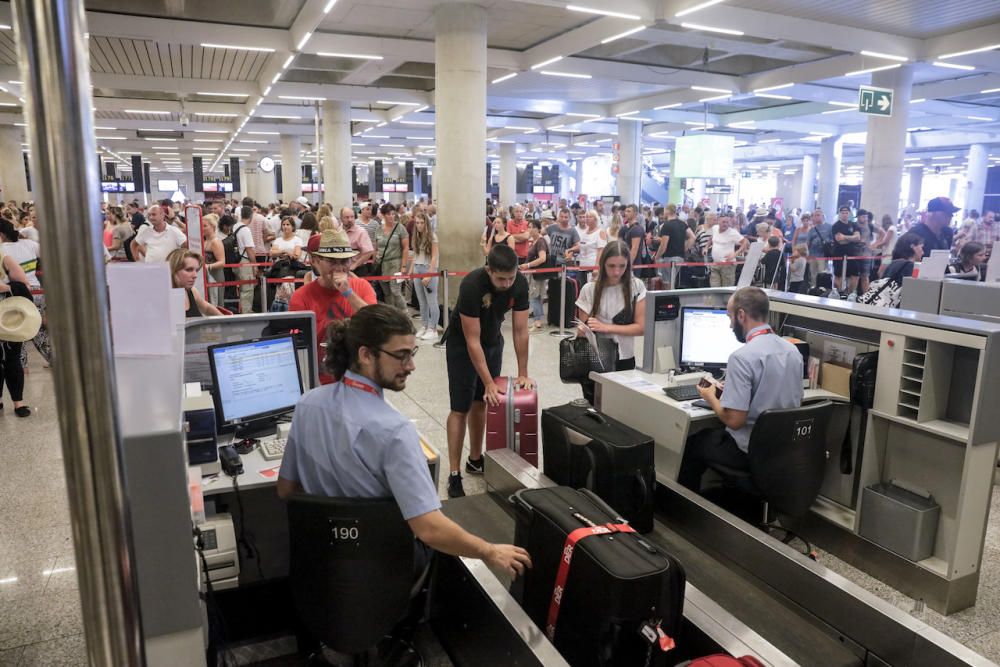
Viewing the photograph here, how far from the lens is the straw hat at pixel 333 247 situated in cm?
378

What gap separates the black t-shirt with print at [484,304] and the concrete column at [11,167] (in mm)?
22876

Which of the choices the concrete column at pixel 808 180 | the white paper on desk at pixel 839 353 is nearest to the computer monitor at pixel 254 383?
the white paper on desk at pixel 839 353

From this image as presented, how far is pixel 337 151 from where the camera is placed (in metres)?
16.8

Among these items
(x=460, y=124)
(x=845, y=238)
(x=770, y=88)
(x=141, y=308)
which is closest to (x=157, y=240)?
(x=460, y=124)

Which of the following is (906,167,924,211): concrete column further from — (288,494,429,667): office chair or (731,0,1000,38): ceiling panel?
(288,494,429,667): office chair

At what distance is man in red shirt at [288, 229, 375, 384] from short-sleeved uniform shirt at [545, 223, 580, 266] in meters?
6.92

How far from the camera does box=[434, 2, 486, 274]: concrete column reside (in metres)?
9.05

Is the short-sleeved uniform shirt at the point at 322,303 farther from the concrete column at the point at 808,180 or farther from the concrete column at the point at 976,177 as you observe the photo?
the concrete column at the point at 808,180

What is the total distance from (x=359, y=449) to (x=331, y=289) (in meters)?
1.92

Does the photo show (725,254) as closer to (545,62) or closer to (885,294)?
(545,62)

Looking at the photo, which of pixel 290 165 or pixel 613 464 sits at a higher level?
pixel 290 165

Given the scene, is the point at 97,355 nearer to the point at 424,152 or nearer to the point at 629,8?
the point at 629,8

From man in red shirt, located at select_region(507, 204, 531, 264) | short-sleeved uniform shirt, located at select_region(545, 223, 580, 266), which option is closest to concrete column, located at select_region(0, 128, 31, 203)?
man in red shirt, located at select_region(507, 204, 531, 264)

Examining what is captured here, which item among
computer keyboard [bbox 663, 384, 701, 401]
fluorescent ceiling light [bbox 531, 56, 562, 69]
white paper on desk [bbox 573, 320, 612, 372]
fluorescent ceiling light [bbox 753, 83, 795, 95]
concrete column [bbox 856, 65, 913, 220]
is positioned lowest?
computer keyboard [bbox 663, 384, 701, 401]
